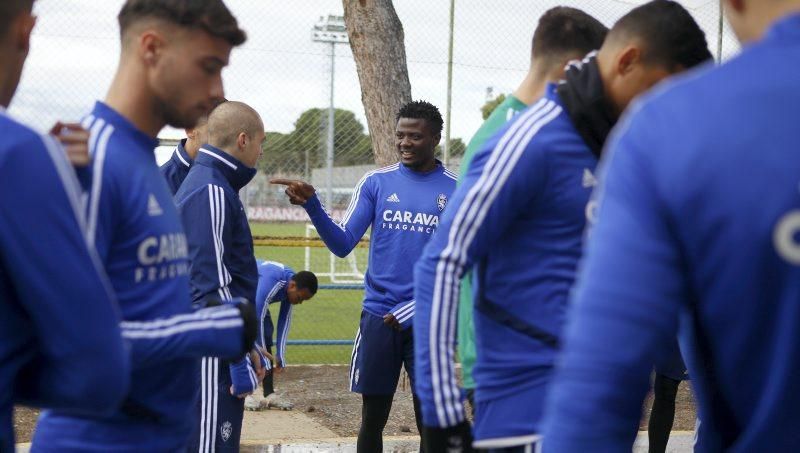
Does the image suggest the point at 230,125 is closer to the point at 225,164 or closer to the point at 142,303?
the point at 225,164

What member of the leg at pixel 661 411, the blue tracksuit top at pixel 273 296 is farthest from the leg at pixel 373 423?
the leg at pixel 661 411

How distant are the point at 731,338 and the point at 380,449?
15.3 ft

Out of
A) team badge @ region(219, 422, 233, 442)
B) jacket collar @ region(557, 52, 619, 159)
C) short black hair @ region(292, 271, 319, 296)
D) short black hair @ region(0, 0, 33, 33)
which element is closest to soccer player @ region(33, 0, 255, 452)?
short black hair @ region(0, 0, 33, 33)

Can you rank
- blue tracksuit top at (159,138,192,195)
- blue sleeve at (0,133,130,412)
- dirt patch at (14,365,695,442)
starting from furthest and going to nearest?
dirt patch at (14,365,695,442) < blue tracksuit top at (159,138,192,195) < blue sleeve at (0,133,130,412)

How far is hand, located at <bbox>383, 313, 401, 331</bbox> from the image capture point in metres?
6.04

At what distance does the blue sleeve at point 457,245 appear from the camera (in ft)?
8.46

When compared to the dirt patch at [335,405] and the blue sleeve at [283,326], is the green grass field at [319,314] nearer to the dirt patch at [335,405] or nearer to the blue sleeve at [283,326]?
the dirt patch at [335,405]

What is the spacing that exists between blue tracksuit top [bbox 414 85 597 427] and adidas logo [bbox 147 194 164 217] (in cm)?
73

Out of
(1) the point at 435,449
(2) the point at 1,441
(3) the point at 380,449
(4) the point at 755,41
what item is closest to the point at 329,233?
(3) the point at 380,449

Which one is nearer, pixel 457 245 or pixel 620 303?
pixel 620 303

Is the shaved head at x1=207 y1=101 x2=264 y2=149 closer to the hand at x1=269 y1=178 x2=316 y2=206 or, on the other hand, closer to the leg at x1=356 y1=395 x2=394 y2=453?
the hand at x1=269 y1=178 x2=316 y2=206

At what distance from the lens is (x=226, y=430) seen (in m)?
4.56

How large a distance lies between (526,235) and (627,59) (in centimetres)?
56


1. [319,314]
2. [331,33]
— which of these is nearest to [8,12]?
[331,33]
